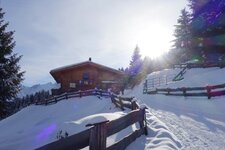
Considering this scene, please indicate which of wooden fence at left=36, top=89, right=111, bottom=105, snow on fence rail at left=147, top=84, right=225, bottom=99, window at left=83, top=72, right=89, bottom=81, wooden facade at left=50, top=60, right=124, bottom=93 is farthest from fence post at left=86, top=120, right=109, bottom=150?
window at left=83, top=72, right=89, bottom=81

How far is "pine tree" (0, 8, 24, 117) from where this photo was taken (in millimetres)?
22641

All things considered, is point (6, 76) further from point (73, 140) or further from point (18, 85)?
point (73, 140)

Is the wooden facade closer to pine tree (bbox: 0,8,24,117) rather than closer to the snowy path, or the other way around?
pine tree (bbox: 0,8,24,117)

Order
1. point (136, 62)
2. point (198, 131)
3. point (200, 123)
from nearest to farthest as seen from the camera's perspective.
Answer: point (198, 131) < point (200, 123) < point (136, 62)

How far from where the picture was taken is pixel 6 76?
75.9ft

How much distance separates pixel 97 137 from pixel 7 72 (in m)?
19.1

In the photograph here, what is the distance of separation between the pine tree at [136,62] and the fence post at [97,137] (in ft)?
187

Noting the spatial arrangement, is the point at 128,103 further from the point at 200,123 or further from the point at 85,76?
the point at 85,76

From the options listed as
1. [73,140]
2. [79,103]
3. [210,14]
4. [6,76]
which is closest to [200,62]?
[210,14]

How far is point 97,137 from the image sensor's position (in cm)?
634

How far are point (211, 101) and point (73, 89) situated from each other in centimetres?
2415

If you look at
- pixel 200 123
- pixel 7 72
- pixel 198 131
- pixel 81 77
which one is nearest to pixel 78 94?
pixel 81 77

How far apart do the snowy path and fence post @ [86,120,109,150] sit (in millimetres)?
3236

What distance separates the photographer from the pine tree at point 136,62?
65.3 meters
